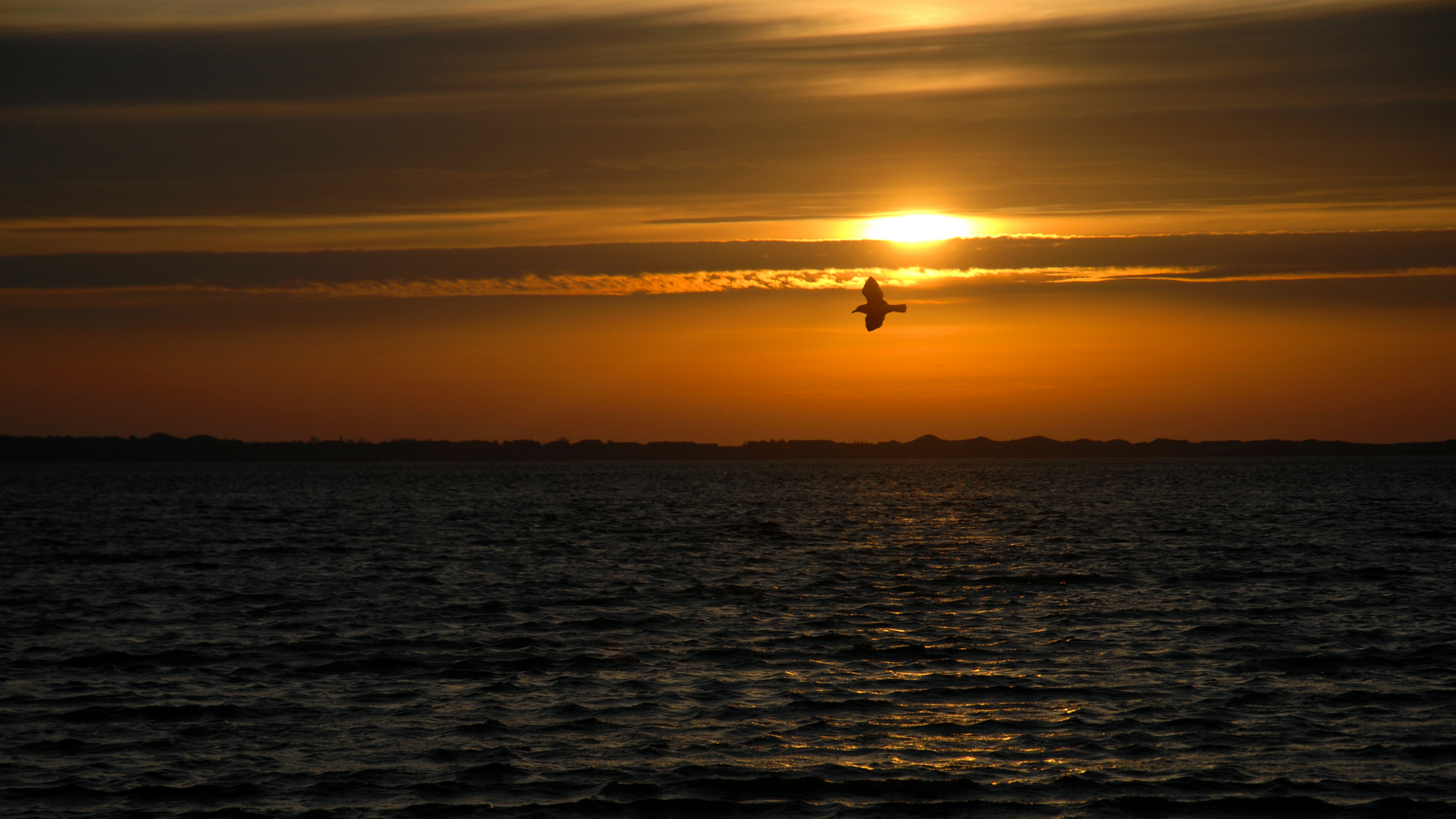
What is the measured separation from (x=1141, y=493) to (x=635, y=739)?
400 feet

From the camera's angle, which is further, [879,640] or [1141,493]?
[1141,493]

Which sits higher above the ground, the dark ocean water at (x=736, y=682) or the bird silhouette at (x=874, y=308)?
the bird silhouette at (x=874, y=308)

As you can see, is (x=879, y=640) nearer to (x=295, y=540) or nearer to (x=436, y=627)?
(x=436, y=627)

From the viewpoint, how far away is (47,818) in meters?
17.5

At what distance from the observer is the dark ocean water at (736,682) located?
18766mm

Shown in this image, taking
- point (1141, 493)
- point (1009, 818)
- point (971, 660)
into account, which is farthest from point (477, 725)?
point (1141, 493)

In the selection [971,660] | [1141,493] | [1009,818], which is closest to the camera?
[1009,818]

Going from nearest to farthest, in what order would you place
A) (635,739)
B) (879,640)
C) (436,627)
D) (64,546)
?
1. (635,739)
2. (879,640)
3. (436,627)
4. (64,546)

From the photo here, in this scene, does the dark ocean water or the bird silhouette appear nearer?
the dark ocean water

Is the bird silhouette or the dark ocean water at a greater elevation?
the bird silhouette

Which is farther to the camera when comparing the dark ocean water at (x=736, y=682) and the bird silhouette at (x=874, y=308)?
the bird silhouette at (x=874, y=308)

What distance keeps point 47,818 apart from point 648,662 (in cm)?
1339

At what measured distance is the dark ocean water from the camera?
18766 millimetres

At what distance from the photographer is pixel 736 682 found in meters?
26.1
